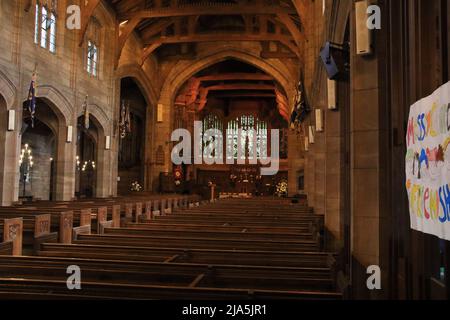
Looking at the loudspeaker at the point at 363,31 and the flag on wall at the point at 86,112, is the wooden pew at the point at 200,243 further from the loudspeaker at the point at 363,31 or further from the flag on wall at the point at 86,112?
the flag on wall at the point at 86,112

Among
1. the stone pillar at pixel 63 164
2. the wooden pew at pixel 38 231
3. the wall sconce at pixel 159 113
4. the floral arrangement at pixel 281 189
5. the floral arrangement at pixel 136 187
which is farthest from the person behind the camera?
the floral arrangement at pixel 281 189

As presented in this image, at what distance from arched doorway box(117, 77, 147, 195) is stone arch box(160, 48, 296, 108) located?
5.05ft

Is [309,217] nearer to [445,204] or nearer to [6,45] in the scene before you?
[445,204]

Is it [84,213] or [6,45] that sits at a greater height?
[6,45]

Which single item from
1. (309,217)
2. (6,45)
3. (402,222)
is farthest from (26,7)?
(402,222)

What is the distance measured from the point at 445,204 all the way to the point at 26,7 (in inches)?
511

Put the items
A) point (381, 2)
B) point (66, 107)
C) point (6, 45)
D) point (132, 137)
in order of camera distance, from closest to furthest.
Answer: point (381, 2)
point (6, 45)
point (66, 107)
point (132, 137)

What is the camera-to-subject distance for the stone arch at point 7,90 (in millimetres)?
11430

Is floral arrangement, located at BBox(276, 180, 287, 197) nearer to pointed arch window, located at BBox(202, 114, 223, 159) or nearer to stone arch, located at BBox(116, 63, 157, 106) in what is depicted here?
pointed arch window, located at BBox(202, 114, 223, 159)

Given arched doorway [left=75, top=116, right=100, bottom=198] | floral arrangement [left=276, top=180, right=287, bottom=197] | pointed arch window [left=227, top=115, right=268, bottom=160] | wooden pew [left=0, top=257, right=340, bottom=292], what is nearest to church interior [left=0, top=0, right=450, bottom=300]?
wooden pew [left=0, top=257, right=340, bottom=292]

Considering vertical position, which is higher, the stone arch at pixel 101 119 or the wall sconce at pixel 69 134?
the stone arch at pixel 101 119

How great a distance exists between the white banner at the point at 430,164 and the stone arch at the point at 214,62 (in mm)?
21127

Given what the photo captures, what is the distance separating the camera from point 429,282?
255cm

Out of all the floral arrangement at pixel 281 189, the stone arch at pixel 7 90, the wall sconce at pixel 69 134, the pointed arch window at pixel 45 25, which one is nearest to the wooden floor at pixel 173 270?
the stone arch at pixel 7 90
